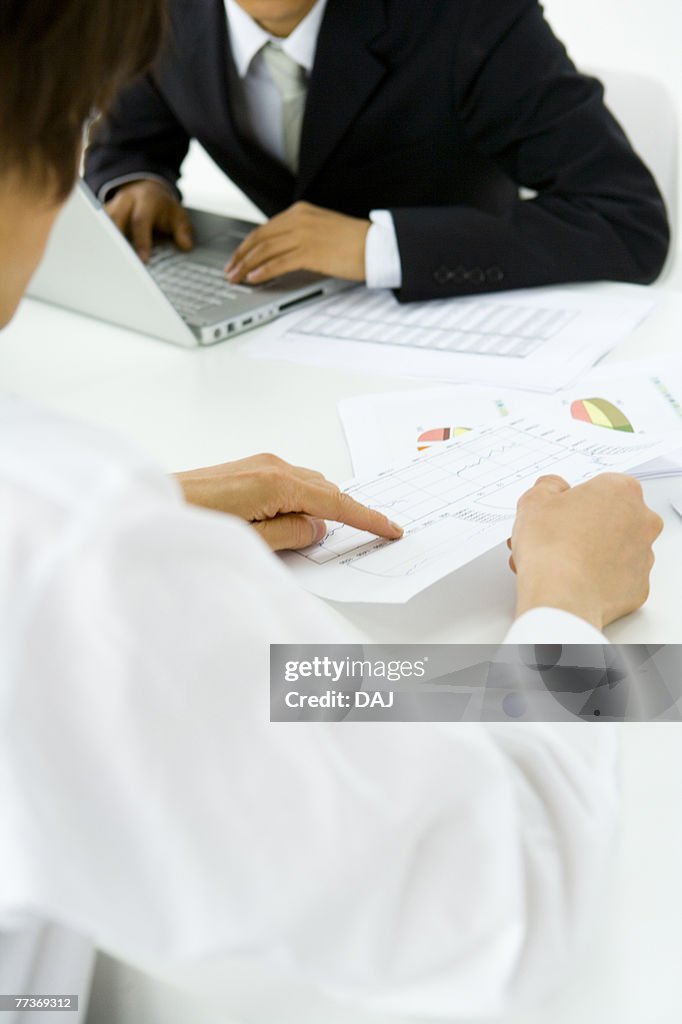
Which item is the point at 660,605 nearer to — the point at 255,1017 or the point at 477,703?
the point at 477,703

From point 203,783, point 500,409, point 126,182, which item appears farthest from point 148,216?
point 203,783

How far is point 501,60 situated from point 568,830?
120cm

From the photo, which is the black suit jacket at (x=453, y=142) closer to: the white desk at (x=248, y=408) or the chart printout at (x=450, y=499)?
the white desk at (x=248, y=408)

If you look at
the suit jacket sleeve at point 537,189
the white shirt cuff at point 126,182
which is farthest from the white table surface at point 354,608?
the white shirt cuff at point 126,182

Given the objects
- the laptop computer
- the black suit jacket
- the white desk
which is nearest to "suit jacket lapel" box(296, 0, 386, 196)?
the black suit jacket

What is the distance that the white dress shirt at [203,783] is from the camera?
308 millimetres

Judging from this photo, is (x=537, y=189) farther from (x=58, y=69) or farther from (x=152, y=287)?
(x=58, y=69)

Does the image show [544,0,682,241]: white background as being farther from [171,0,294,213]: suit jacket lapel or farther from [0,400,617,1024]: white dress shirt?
[0,400,617,1024]: white dress shirt

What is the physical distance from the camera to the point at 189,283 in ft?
4.44

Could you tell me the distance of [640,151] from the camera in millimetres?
1663

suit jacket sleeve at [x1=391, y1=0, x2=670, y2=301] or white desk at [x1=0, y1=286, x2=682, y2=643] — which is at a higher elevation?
suit jacket sleeve at [x1=391, y1=0, x2=670, y2=301]

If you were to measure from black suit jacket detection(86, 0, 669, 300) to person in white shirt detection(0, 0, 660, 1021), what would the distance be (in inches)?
35.7

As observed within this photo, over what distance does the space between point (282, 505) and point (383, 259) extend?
0.61 metres

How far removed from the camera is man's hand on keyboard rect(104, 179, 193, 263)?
57.7 inches
